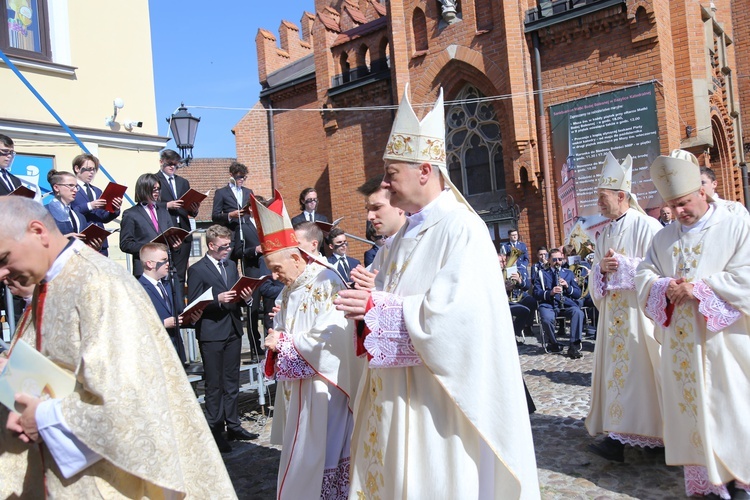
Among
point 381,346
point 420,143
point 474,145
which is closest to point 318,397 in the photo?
point 381,346

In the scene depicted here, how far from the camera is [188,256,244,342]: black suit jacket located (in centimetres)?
627

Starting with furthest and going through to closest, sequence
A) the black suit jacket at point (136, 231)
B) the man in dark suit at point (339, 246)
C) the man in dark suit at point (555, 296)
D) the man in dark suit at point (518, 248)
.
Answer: the man in dark suit at point (518, 248) < the man in dark suit at point (555, 296) < the man in dark suit at point (339, 246) < the black suit jacket at point (136, 231)

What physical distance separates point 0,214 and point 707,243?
4331mm

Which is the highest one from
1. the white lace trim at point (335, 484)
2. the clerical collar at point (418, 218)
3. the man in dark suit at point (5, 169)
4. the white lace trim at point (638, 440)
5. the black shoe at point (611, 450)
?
the man in dark suit at point (5, 169)

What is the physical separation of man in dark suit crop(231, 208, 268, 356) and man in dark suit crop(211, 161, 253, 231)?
11cm

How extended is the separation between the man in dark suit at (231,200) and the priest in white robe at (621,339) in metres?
4.73

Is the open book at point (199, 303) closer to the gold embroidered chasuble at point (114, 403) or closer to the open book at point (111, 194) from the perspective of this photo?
the open book at point (111, 194)

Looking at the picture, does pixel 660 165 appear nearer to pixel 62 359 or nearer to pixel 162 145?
pixel 62 359

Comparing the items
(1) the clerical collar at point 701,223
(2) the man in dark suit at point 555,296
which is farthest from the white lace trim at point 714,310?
(2) the man in dark suit at point 555,296

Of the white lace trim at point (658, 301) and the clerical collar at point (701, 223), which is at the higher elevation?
the clerical collar at point (701, 223)

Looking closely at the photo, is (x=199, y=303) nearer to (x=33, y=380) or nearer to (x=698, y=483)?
(x=33, y=380)

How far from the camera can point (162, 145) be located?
12.4 meters

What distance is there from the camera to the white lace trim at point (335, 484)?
13.2 ft

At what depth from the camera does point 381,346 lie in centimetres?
290
